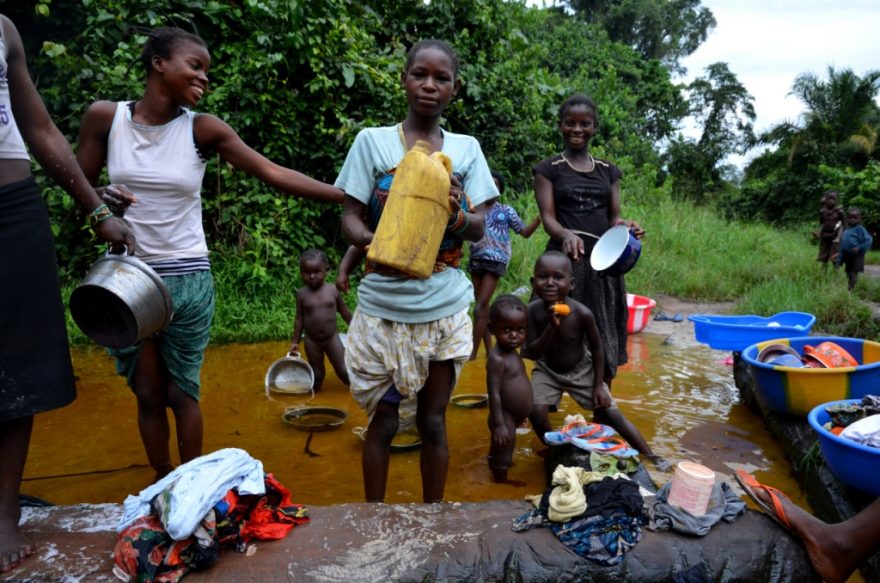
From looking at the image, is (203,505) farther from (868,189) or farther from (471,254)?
(868,189)

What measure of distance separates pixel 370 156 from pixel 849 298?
244 inches

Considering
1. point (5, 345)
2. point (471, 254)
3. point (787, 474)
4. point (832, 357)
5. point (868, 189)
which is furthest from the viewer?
point (868, 189)

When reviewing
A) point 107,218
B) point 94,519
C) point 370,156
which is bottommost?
point 94,519

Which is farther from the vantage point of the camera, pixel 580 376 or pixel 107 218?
pixel 580 376

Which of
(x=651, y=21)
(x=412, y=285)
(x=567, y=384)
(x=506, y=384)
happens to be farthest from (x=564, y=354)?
(x=651, y=21)

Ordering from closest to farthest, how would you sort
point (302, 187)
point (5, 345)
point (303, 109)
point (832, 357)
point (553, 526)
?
1. point (5, 345)
2. point (553, 526)
3. point (302, 187)
4. point (832, 357)
5. point (303, 109)

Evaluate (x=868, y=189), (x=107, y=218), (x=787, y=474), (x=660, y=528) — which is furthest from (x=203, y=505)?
(x=868, y=189)

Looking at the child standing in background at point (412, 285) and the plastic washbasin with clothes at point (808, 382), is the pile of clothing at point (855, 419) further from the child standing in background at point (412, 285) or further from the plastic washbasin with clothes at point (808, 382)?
the child standing in background at point (412, 285)

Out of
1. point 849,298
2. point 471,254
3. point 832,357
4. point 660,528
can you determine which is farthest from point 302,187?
point 849,298

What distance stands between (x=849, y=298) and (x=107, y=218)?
6914 millimetres

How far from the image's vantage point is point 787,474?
3.51m

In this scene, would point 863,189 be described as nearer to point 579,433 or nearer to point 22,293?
point 579,433

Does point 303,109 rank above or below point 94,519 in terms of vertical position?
above

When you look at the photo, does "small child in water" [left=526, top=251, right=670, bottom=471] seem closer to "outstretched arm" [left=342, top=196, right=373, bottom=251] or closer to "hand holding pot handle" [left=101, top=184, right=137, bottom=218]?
"outstretched arm" [left=342, top=196, right=373, bottom=251]
